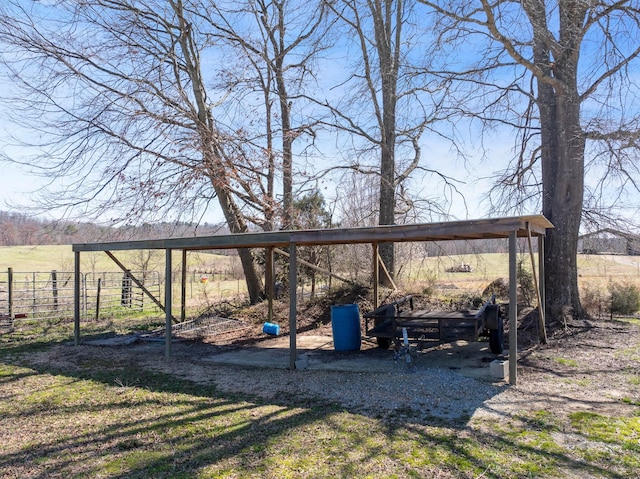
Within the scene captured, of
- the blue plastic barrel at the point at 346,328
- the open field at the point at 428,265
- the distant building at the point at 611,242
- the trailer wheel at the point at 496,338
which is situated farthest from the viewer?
the open field at the point at 428,265

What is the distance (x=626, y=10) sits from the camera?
9.39 metres

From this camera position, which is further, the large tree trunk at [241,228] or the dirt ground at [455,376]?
the large tree trunk at [241,228]

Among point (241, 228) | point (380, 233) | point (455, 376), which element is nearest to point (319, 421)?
point (455, 376)

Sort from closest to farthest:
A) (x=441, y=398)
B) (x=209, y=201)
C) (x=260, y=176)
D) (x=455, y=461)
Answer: (x=455, y=461) < (x=441, y=398) < (x=209, y=201) < (x=260, y=176)

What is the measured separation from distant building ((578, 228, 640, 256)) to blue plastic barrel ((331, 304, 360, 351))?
19.1 feet

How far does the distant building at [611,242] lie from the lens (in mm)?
10508

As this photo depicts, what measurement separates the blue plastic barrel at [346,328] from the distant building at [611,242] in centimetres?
582

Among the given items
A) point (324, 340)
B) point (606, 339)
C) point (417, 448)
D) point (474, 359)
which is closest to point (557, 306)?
point (606, 339)

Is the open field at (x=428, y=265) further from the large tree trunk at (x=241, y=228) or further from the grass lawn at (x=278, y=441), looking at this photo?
the grass lawn at (x=278, y=441)

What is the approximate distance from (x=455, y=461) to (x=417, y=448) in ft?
1.22

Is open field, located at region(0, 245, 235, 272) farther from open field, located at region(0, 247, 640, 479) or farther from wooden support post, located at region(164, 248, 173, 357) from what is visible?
open field, located at region(0, 247, 640, 479)

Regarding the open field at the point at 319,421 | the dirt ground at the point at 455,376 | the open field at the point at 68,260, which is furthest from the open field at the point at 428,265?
the open field at the point at 319,421

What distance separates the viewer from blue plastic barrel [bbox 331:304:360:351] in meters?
8.41

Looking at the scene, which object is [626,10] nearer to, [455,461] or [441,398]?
[441,398]
